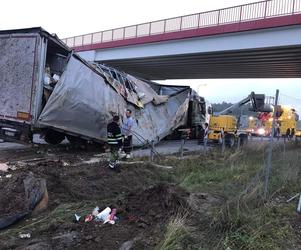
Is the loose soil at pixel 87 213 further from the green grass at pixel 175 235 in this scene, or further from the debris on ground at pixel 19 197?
the green grass at pixel 175 235

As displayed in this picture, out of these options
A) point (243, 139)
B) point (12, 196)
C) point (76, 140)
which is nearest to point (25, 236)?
point (12, 196)

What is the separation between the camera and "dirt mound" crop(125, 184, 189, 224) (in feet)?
20.4

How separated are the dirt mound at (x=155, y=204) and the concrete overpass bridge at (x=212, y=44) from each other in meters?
18.7

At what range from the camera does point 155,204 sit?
6527 mm

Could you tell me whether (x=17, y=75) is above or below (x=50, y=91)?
above

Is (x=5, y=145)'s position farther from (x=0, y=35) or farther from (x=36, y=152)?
(x=0, y=35)

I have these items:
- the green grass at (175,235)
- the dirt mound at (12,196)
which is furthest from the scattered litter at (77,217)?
the green grass at (175,235)

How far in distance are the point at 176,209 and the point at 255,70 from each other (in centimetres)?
3099

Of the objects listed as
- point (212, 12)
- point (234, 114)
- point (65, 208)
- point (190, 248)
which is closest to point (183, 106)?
point (234, 114)

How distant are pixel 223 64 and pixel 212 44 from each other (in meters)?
5.90

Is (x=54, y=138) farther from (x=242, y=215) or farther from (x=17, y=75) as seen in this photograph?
(x=242, y=215)

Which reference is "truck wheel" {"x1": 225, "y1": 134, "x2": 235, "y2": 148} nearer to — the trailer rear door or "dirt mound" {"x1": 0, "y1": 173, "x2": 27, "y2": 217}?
the trailer rear door

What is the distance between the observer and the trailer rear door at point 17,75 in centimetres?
1358

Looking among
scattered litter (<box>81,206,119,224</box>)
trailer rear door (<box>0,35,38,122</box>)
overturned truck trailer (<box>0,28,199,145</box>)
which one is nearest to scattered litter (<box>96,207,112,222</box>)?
scattered litter (<box>81,206,119,224</box>)
